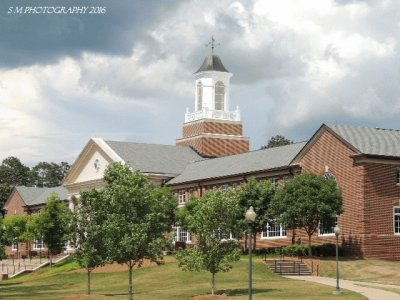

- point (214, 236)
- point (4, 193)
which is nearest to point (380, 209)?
point (214, 236)

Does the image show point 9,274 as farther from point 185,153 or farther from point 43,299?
point 43,299

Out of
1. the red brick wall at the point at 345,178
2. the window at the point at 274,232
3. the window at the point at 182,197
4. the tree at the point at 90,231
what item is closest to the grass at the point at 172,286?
the tree at the point at 90,231

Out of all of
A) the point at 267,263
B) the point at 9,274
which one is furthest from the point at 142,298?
the point at 9,274

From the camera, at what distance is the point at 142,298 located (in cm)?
4072

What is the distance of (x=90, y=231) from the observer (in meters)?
42.1

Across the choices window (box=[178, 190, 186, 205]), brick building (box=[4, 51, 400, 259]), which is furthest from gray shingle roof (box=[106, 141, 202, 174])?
window (box=[178, 190, 186, 205])

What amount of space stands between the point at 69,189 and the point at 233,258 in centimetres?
5166

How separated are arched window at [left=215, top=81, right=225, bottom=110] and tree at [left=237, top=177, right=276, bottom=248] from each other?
3114 cm

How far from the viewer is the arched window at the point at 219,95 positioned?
299 ft

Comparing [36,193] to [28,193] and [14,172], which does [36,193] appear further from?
[14,172]

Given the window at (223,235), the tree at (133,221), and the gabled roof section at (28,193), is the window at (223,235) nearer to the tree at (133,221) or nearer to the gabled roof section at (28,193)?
the tree at (133,221)

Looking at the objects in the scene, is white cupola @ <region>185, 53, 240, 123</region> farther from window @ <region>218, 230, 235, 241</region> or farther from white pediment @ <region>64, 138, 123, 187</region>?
window @ <region>218, 230, 235, 241</region>

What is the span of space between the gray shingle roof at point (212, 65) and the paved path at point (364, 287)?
44.5m

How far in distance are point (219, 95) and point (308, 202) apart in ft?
127
